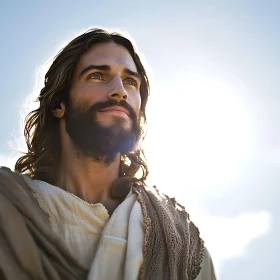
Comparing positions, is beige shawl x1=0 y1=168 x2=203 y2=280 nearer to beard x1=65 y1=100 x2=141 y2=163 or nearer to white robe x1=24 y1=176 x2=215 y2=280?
white robe x1=24 y1=176 x2=215 y2=280

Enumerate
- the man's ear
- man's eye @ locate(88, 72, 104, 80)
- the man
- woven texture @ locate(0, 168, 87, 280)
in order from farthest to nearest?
1. the man's ear
2. man's eye @ locate(88, 72, 104, 80)
3. the man
4. woven texture @ locate(0, 168, 87, 280)

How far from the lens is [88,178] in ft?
13.1

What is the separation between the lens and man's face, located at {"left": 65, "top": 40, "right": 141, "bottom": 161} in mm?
3990

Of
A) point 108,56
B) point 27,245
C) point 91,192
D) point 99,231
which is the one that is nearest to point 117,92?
point 108,56

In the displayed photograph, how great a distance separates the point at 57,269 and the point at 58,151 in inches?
47.9

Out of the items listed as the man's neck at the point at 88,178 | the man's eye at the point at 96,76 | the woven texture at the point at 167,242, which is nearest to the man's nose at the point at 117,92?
the man's eye at the point at 96,76

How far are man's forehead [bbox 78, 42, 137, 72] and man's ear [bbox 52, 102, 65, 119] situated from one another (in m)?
0.33

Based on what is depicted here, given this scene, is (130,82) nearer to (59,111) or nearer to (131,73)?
(131,73)

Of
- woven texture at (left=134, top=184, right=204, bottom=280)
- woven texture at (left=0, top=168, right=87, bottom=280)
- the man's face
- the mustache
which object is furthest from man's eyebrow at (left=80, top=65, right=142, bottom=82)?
woven texture at (left=0, top=168, right=87, bottom=280)

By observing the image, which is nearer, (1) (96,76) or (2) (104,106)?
(2) (104,106)

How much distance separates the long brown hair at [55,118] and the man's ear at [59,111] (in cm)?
2

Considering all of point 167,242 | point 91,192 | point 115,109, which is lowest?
point 167,242

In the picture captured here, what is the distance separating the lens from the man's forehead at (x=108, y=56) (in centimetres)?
427

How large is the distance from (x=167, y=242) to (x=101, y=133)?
96 cm
